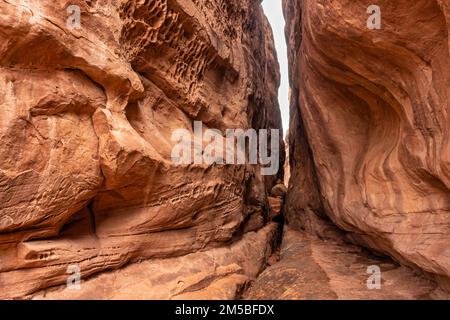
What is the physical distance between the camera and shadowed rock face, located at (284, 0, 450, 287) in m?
3.66

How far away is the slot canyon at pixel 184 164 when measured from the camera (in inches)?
132

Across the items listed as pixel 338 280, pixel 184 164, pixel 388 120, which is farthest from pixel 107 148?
pixel 388 120

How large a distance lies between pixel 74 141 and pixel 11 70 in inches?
39.4

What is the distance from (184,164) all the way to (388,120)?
3.73 metres

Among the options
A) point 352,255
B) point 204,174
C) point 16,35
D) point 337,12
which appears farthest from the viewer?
point 352,255

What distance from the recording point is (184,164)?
5031 millimetres

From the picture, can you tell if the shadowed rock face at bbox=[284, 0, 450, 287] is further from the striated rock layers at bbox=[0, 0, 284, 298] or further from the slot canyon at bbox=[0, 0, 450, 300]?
the striated rock layers at bbox=[0, 0, 284, 298]

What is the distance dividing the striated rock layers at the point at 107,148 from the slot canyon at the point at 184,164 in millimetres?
20

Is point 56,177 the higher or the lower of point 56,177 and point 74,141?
the lower

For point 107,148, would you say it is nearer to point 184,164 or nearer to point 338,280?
point 184,164

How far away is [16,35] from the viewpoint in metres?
3.15

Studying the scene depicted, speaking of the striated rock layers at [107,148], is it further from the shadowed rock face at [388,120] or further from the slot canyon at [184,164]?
the shadowed rock face at [388,120]

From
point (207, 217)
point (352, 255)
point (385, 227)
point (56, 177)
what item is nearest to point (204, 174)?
point (207, 217)
